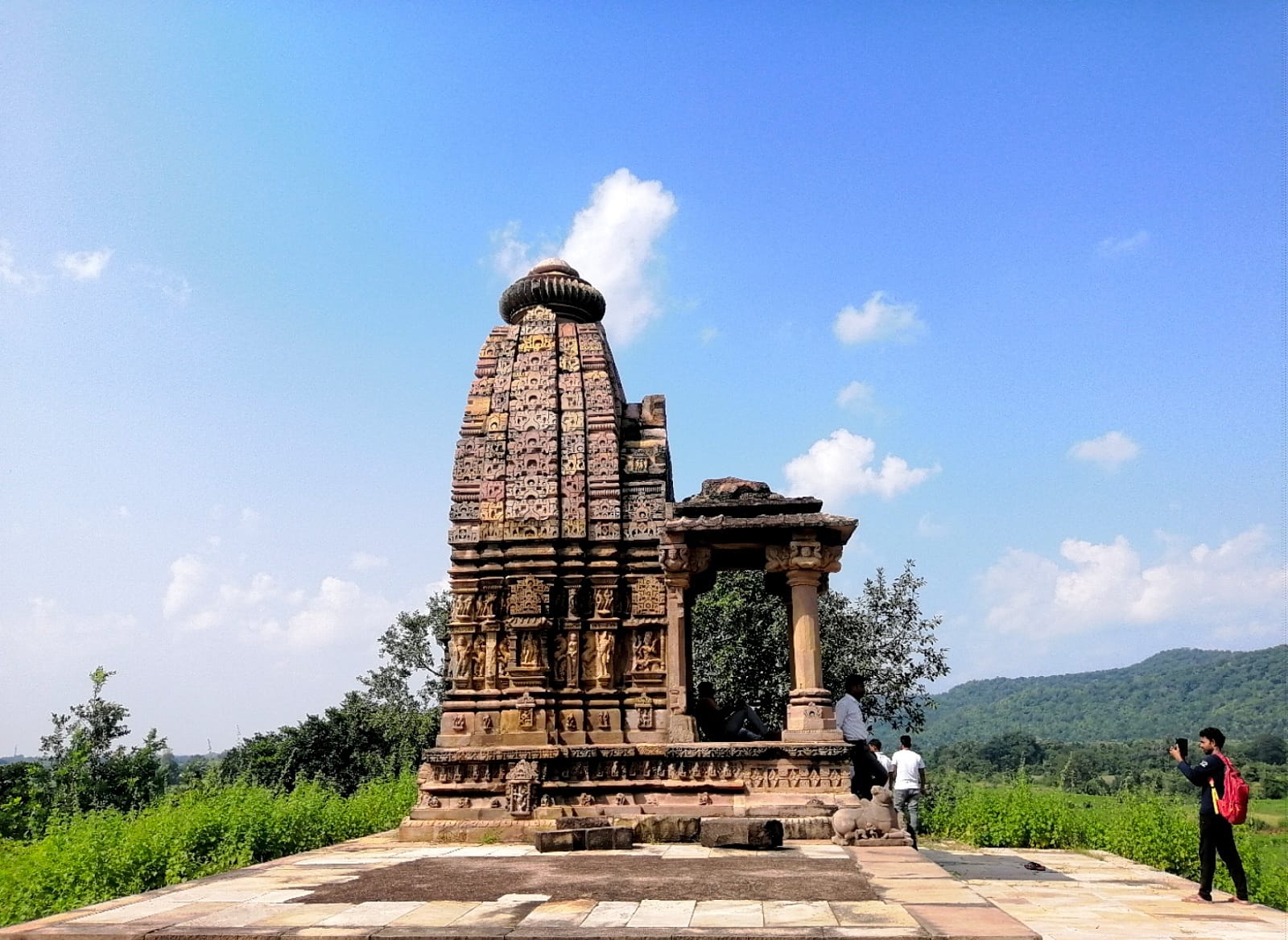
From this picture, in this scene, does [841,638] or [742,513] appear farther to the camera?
[841,638]

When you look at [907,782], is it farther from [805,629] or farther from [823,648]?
[823,648]

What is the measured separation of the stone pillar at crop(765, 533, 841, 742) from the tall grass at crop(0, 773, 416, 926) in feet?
17.7

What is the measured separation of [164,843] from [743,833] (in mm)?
5245

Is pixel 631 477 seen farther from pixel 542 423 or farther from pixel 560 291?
pixel 560 291

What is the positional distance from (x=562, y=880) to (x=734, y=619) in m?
14.0

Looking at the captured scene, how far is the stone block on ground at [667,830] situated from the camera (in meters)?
8.16

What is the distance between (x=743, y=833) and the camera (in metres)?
7.61

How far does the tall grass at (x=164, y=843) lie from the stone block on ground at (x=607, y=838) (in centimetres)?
375

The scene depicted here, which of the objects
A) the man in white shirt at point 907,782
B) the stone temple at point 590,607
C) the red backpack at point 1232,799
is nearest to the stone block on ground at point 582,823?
the stone temple at point 590,607

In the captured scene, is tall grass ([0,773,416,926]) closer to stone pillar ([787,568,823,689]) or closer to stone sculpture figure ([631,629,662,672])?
stone sculpture figure ([631,629,662,672])

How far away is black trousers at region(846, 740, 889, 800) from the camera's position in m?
9.89

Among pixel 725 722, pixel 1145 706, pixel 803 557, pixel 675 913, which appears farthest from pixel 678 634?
pixel 1145 706

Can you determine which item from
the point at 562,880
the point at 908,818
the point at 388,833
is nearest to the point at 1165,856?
the point at 908,818

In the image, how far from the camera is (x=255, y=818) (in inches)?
399
